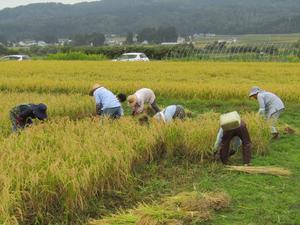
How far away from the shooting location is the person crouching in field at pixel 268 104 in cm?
878

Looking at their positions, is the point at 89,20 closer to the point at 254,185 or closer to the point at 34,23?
the point at 34,23

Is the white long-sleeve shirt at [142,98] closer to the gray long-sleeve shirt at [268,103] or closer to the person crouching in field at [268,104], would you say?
the person crouching in field at [268,104]

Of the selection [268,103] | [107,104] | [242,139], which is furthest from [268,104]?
[107,104]

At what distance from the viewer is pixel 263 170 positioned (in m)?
6.74

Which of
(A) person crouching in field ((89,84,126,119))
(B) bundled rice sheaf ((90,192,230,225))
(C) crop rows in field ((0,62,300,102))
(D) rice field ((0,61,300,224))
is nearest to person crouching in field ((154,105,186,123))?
(D) rice field ((0,61,300,224))

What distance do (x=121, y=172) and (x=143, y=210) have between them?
3.50ft

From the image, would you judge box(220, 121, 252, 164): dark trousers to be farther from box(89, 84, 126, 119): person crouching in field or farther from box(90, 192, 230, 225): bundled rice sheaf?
box(89, 84, 126, 119): person crouching in field

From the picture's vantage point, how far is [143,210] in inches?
192

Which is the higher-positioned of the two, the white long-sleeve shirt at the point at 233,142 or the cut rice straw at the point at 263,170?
the white long-sleeve shirt at the point at 233,142

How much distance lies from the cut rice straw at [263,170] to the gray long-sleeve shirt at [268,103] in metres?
2.10

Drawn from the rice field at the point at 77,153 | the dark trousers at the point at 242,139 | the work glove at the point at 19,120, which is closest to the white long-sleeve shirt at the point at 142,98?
the rice field at the point at 77,153

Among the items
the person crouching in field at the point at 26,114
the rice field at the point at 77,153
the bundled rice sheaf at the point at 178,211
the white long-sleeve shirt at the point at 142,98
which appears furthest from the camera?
the white long-sleeve shirt at the point at 142,98

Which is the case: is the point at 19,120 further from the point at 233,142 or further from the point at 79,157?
the point at 233,142

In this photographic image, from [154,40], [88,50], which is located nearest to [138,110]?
[88,50]
